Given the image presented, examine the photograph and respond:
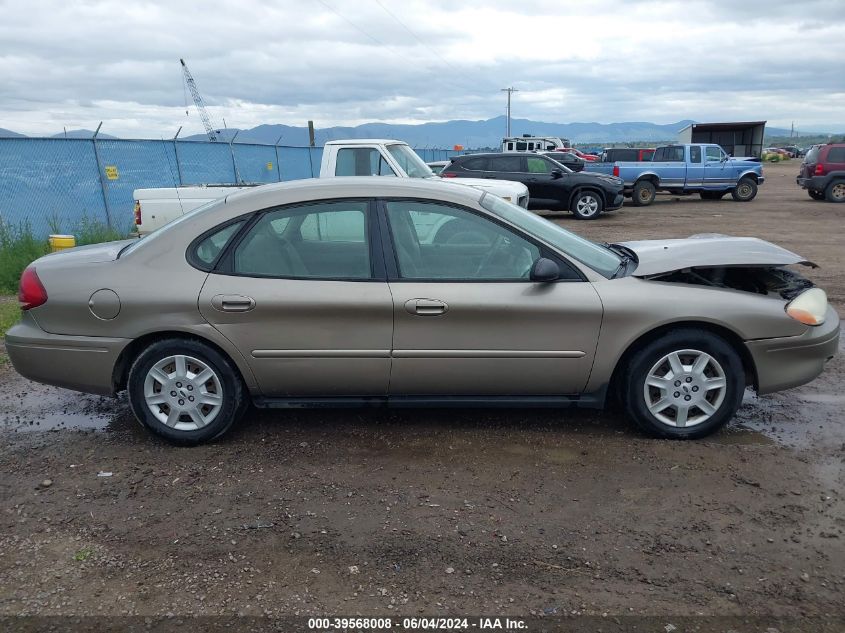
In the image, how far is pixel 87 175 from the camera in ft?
46.9

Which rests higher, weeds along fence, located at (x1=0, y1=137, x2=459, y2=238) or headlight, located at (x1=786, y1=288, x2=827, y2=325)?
weeds along fence, located at (x1=0, y1=137, x2=459, y2=238)

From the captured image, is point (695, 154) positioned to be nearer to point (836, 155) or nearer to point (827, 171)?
point (827, 171)

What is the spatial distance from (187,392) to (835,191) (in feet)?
75.7

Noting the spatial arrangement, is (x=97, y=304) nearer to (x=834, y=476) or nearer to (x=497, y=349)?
(x=497, y=349)

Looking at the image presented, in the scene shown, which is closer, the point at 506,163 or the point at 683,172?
the point at 506,163

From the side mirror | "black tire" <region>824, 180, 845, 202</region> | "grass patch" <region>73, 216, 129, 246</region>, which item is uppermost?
the side mirror

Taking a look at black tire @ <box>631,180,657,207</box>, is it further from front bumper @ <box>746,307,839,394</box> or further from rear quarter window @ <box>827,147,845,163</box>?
front bumper @ <box>746,307,839,394</box>

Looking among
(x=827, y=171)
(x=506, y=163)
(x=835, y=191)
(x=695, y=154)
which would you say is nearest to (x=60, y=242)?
(x=506, y=163)

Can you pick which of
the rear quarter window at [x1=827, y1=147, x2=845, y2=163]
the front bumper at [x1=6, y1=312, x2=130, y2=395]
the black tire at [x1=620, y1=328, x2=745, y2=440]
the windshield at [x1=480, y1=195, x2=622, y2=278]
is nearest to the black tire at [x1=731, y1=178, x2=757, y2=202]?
the rear quarter window at [x1=827, y1=147, x2=845, y2=163]

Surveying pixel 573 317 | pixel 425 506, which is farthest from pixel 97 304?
pixel 573 317

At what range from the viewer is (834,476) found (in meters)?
3.88

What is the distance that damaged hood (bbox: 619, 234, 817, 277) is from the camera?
434 centimetres

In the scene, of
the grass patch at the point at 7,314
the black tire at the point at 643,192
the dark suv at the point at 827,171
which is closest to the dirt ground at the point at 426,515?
the grass patch at the point at 7,314

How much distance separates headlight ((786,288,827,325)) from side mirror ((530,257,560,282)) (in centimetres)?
146
